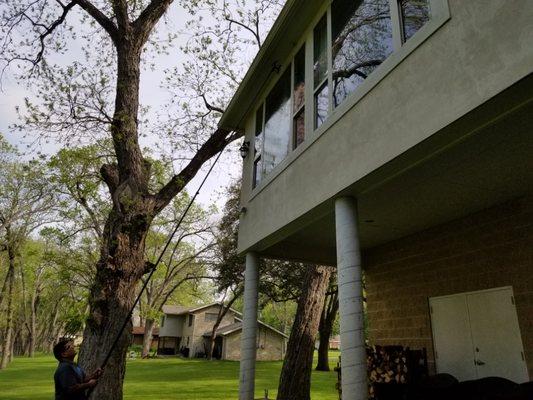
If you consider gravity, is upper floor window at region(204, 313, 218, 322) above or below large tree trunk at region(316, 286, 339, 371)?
above

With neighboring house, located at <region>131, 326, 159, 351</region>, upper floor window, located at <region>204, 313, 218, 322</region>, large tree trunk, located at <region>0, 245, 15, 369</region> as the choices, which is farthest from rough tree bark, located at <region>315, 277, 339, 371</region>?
neighboring house, located at <region>131, 326, 159, 351</region>

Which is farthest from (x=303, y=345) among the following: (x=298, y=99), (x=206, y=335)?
(x=206, y=335)

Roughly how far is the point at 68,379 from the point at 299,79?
5.27 metres

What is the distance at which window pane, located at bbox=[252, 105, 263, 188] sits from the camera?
8.02 meters

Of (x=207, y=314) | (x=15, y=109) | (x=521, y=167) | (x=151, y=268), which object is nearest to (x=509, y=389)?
(x=521, y=167)

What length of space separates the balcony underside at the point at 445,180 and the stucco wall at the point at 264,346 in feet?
111

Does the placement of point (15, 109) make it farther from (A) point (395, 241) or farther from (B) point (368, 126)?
(A) point (395, 241)

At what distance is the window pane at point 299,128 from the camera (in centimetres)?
634

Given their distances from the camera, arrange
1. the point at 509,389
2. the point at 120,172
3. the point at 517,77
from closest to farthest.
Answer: the point at 517,77 < the point at 509,389 < the point at 120,172

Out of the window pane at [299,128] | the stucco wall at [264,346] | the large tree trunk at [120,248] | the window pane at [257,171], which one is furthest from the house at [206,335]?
the window pane at [299,128]

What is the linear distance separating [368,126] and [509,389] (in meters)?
3.38

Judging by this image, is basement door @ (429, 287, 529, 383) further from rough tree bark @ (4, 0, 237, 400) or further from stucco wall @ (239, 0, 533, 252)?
rough tree bark @ (4, 0, 237, 400)

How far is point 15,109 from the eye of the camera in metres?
8.49

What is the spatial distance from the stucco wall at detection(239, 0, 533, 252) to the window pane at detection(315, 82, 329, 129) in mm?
294
